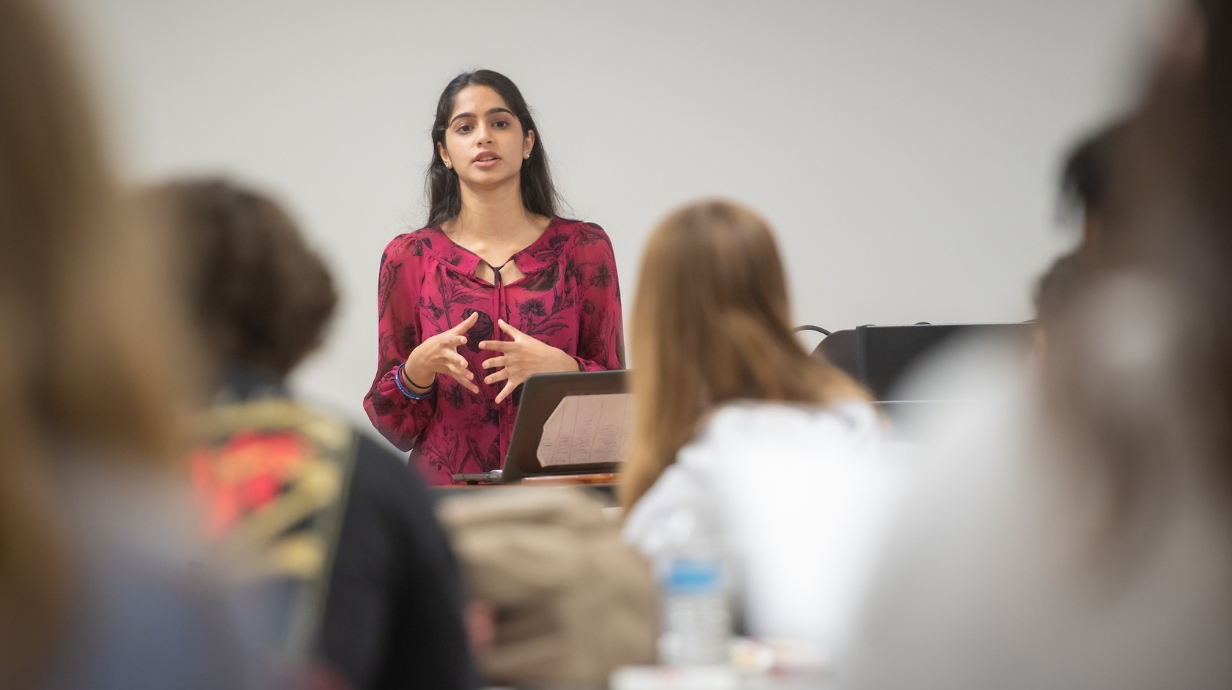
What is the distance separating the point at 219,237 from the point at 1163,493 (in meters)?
1.03

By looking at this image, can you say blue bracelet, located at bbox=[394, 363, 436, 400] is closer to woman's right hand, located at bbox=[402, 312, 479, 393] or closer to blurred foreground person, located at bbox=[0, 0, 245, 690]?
woman's right hand, located at bbox=[402, 312, 479, 393]

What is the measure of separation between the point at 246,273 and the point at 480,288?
4.93ft

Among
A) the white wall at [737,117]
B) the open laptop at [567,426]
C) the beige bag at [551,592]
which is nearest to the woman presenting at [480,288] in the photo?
the open laptop at [567,426]

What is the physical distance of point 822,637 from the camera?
1.41 meters

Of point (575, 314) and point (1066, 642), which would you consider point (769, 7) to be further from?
point (1066, 642)

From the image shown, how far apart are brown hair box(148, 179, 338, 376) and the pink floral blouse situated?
4.35 feet

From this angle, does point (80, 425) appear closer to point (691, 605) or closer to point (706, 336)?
point (691, 605)

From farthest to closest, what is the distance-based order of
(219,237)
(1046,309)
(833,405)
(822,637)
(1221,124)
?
(833,405) → (822,637) → (219,237) → (1046,309) → (1221,124)

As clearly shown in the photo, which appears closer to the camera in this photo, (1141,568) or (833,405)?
(1141,568)

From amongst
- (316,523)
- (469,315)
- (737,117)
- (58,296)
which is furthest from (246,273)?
A: (737,117)

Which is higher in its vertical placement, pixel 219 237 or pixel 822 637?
pixel 219 237

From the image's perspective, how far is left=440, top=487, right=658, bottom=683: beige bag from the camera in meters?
1.29

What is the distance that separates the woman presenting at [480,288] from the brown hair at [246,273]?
1267 millimetres

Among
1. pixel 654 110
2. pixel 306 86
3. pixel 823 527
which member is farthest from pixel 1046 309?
pixel 306 86
